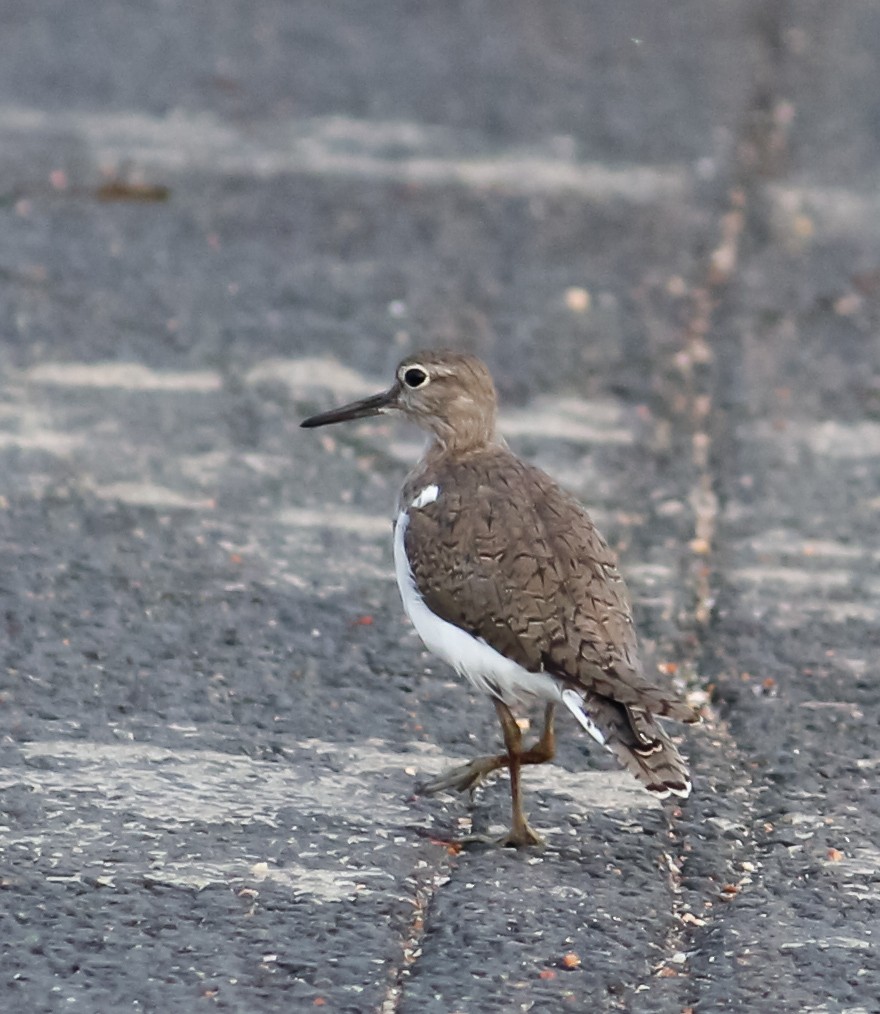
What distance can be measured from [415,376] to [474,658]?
1.21 metres

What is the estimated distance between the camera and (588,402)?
7.14 m

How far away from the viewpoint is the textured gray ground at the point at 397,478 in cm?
410

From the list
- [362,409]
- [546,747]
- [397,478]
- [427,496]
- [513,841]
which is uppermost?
[362,409]

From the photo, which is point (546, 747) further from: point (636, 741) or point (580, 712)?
point (636, 741)

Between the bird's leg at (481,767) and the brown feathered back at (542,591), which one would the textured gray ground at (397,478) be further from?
the brown feathered back at (542,591)

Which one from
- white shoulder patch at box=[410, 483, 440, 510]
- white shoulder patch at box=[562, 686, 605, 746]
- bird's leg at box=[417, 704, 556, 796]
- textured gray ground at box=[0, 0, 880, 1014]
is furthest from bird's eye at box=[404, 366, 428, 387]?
white shoulder patch at box=[562, 686, 605, 746]

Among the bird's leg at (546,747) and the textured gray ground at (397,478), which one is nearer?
the textured gray ground at (397,478)

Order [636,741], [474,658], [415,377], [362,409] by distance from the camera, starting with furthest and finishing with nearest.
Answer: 1. [362,409]
2. [415,377]
3. [474,658]
4. [636,741]

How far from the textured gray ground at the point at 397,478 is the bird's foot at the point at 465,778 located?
0.20ft

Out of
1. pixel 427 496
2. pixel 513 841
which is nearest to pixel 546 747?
pixel 513 841

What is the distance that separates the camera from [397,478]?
254 inches

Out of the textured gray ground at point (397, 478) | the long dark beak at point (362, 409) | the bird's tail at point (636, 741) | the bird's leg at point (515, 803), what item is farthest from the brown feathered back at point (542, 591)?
the long dark beak at point (362, 409)

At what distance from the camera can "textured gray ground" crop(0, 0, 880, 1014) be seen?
410cm

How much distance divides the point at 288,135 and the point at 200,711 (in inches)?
208
